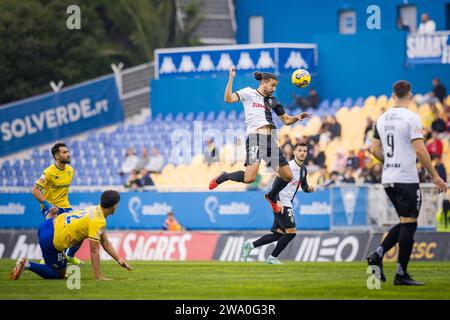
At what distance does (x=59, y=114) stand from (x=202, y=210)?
15.6 metres

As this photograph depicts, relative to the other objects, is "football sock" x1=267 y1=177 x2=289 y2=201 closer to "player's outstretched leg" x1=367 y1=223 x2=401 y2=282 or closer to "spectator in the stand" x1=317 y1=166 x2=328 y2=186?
"player's outstretched leg" x1=367 y1=223 x2=401 y2=282

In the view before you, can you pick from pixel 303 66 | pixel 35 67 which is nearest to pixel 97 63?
pixel 35 67

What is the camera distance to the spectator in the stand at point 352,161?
101ft

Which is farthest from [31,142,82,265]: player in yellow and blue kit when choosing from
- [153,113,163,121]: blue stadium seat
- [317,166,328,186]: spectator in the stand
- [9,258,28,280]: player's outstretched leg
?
[153,113,163,121]: blue stadium seat

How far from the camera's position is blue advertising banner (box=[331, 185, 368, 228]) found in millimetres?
26031

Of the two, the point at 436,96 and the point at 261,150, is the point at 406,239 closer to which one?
the point at 261,150

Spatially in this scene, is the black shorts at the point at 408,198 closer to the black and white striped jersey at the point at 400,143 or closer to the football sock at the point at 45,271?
the black and white striped jersey at the point at 400,143

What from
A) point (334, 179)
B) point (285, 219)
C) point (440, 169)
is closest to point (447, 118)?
point (440, 169)

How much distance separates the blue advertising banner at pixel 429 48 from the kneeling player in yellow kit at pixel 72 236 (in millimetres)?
21462

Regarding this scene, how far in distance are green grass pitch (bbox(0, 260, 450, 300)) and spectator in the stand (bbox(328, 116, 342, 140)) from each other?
43.6 ft

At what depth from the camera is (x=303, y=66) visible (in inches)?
1540

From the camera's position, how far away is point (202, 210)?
101 ft
